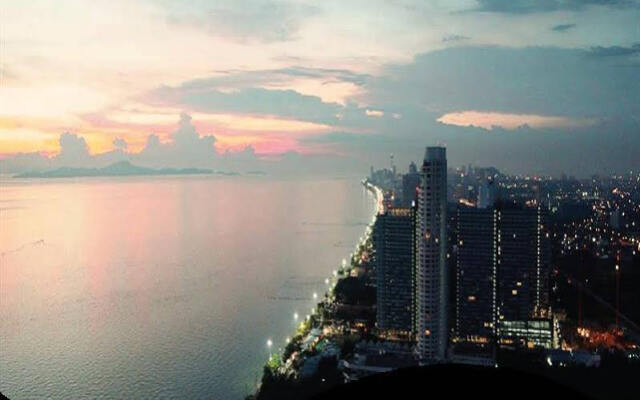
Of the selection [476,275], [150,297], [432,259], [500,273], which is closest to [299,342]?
[432,259]

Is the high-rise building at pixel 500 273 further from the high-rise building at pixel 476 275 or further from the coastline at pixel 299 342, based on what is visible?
the coastline at pixel 299 342

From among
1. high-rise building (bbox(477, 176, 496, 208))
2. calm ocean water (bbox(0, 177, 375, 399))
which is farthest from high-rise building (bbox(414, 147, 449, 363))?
calm ocean water (bbox(0, 177, 375, 399))

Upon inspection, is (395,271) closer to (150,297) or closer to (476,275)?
(476,275)

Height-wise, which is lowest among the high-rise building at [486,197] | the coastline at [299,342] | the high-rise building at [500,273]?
the coastline at [299,342]

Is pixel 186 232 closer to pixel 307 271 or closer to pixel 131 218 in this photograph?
pixel 131 218

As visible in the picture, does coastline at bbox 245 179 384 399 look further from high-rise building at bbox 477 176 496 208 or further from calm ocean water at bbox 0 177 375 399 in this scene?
high-rise building at bbox 477 176 496 208

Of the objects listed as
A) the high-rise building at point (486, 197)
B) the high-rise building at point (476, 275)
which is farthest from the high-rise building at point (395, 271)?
the high-rise building at point (486, 197)
